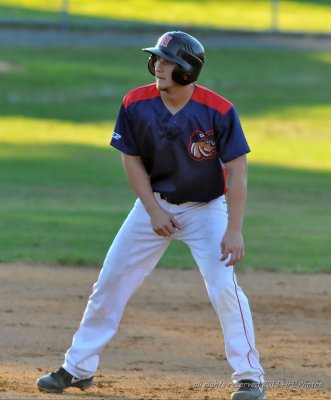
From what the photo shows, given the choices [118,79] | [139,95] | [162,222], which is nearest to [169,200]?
[162,222]

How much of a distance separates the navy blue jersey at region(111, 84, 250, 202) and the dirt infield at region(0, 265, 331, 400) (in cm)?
119

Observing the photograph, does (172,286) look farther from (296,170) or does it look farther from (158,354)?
(296,170)

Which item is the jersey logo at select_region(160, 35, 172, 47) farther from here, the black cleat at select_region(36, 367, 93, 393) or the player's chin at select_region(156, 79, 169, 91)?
the black cleat at select_region(36, 367, 93, 393)

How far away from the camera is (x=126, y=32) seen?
4653cm

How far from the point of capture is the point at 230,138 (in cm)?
580

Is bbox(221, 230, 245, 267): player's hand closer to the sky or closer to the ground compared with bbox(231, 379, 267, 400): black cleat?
closer to the sky

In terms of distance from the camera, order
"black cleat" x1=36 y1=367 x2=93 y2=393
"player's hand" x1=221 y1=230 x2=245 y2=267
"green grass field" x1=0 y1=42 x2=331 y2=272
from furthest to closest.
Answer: "green grass field" x1=0 y1=42 x2=331 y2=272
"black cleat" x1=36 y1=367 x2=93 y2=393
"player's hand" x1=221 y1=230 x2=245 y2=267

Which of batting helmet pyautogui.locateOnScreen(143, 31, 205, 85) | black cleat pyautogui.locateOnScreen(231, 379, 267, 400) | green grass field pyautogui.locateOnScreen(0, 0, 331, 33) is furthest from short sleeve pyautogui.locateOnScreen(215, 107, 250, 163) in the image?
green grass field pyautogui.locateOnScreen(0, 0, 331, 33)

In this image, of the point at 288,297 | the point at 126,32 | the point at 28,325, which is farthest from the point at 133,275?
the point at 126,32

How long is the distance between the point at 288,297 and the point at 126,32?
3765 cm

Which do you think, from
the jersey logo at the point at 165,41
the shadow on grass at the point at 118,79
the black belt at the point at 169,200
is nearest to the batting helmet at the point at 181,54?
the jersey logo at the point at 165,41

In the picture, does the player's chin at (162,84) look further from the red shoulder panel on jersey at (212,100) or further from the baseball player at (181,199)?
the red shoulder panel on jersey at (212,100)

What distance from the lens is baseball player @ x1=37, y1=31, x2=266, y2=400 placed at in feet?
19.1

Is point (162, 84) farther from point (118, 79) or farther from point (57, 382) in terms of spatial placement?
point (118, 79)
